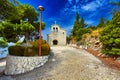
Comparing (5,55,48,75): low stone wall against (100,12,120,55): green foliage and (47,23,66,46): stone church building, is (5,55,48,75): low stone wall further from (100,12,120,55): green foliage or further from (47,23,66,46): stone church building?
(47,23,66,46): stone church building

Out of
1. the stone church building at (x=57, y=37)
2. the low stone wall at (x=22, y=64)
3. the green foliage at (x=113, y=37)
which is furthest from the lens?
the stone church building at (x=57, y=37)

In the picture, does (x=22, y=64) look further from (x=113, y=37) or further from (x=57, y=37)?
(x=57, y=37)

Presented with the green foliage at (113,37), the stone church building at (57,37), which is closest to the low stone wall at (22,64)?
the green foliage at (113,37)

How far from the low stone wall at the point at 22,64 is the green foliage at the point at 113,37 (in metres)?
6.31

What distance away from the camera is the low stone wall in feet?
41.5

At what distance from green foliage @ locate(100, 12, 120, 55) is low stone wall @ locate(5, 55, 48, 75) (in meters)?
6.31

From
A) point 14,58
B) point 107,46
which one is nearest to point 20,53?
point 14,58

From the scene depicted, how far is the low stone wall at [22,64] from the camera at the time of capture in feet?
41.5

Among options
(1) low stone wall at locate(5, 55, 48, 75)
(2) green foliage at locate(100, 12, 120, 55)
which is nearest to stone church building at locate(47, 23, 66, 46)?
(2) green foliage at locate(100, 12, 120, 55)

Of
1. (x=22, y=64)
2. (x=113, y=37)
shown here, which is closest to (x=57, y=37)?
(x=113, y=37)

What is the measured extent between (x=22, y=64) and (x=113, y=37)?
848 cm

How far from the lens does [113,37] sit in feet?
43.6

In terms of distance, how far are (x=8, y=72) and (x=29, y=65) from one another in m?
2.42

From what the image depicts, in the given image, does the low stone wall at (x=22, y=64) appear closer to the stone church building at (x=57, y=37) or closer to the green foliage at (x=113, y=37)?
the green foliage at (x=113, y=37)
